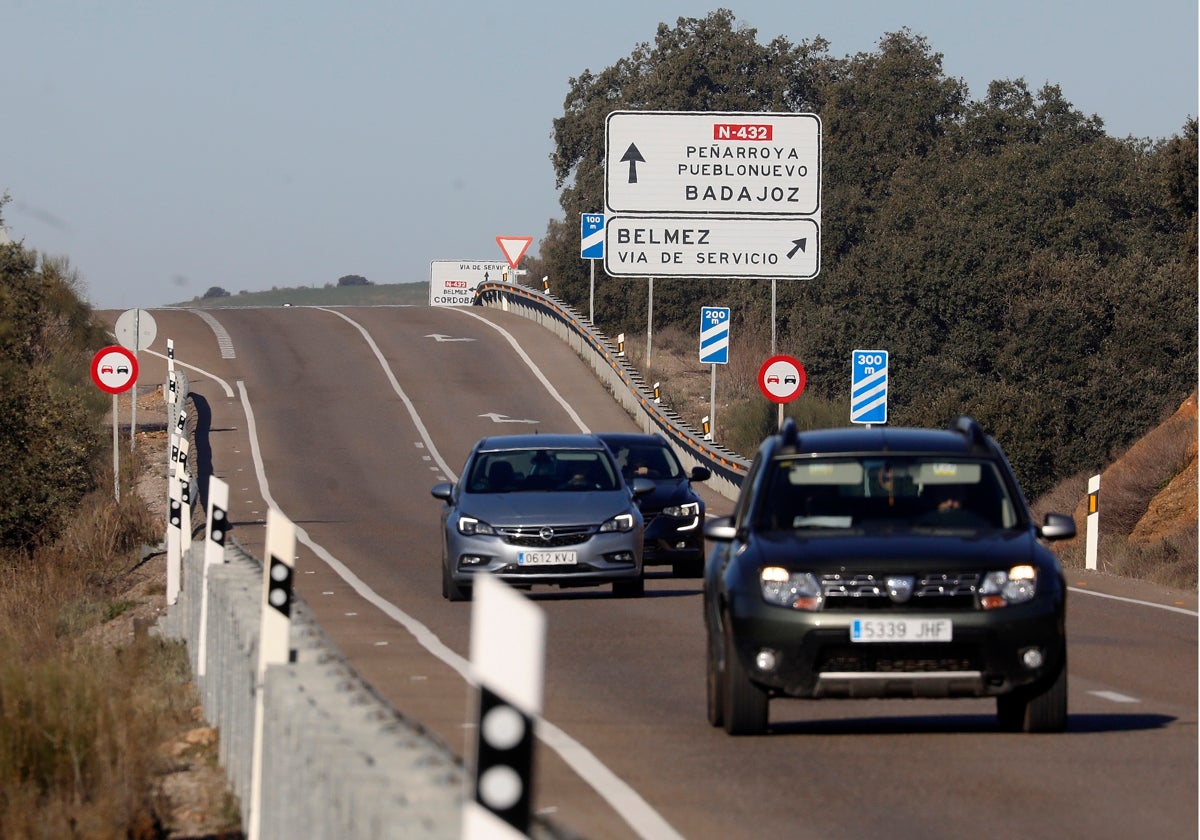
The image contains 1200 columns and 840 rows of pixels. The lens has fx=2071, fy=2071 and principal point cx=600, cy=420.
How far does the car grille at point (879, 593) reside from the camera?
1045cm

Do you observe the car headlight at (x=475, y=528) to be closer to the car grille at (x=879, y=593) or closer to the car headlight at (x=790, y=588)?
the car headlight at (x=790, y=588)

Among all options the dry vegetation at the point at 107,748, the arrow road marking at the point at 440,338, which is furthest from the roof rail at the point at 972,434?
the arrow road marking at the point at 440,338

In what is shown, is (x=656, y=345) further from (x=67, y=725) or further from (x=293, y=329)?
(x=67, y=725)

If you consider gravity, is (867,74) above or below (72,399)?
above

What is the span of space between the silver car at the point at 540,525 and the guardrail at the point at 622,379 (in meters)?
13.5

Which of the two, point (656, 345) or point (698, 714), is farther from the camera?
point (656, 345)

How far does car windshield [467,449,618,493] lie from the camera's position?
800 inches

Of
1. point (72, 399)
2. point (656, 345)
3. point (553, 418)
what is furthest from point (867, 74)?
point (72, 399)

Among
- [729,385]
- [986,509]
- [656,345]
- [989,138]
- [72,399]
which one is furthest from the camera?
[989,138]

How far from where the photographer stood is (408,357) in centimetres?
5753

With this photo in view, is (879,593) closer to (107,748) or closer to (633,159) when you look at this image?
(107,748)

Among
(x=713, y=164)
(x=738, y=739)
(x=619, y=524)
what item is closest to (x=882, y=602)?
(x=738, y=739)

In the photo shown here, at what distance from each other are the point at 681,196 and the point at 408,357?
1720 centimetres

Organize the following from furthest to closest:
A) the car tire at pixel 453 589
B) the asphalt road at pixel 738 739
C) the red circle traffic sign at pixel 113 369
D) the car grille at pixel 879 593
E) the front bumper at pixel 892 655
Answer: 1. the red circle traffic sign at pixel 113 369
2. the car tire at pixel 453 589
3. the car grille at pixel 879 593
4. the front bumper at pixel 892 655
5. the asphalt road at pixel 738 739
